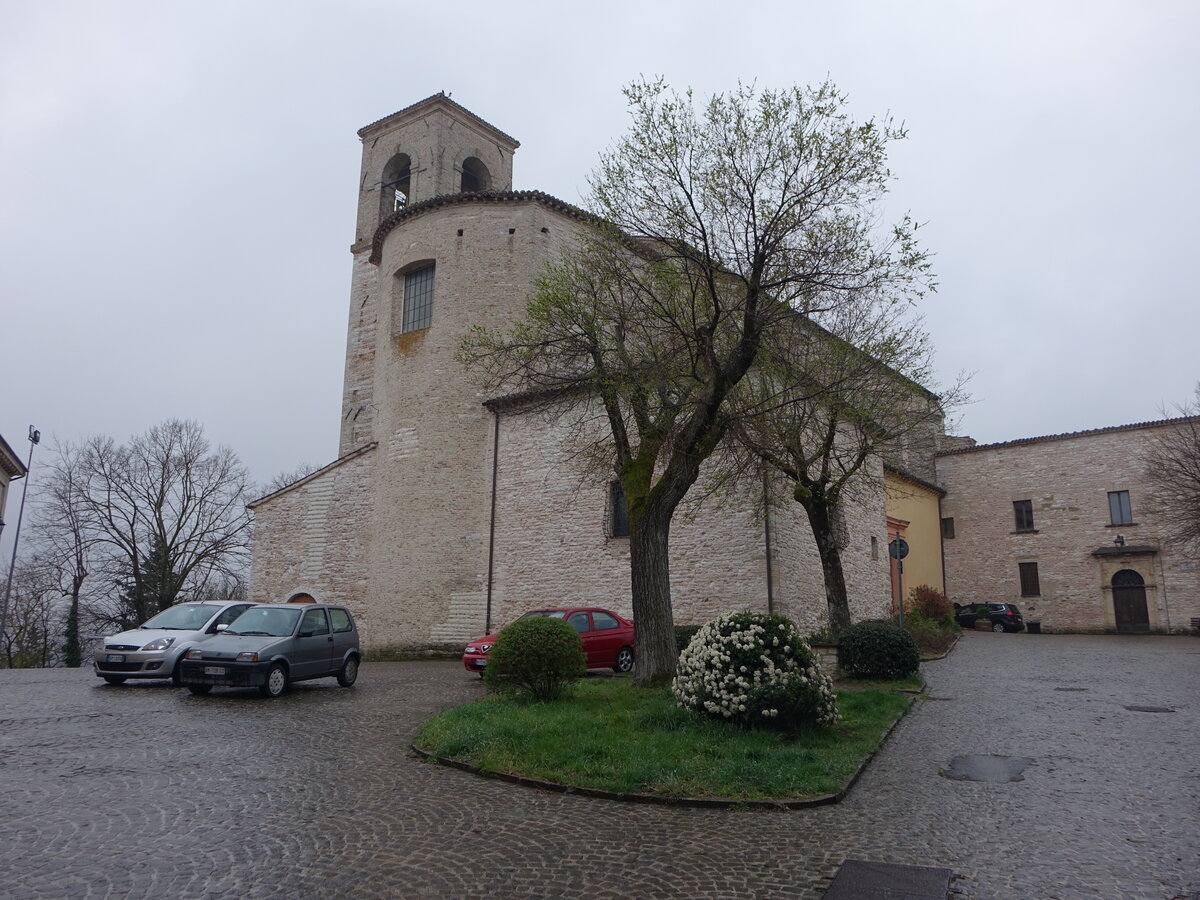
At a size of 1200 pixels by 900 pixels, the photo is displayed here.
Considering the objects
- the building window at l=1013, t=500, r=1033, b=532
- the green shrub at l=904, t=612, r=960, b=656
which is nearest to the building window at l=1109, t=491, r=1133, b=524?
the building window at l=1013, t=500, r=1033, b=532

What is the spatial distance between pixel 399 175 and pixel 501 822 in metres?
30.2

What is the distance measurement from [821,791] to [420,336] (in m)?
20.5

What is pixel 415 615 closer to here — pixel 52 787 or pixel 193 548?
pixel 52 787

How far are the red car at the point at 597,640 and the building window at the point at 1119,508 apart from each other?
83.4 ft

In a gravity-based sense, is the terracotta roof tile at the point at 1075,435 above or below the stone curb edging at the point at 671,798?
above

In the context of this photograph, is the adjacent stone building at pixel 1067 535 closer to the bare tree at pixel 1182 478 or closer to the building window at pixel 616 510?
the bare tree at pixel 1182 478

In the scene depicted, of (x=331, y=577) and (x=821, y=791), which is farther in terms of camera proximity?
(x=331, y=577)

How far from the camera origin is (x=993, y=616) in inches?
1261

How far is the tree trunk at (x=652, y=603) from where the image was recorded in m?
11.4

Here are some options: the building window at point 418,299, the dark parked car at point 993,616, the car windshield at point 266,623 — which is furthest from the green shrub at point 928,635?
the building window at point 418,299

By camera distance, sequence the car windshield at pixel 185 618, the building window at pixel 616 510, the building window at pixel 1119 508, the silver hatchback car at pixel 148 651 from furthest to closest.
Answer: the building window at pixel 1119 508 → the building window at pixel 616 510 → the car windshield at pixel 185 618 → the silver hatchback car at pixel 148 651

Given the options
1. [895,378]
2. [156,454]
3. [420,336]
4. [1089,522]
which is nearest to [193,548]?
[156,454]

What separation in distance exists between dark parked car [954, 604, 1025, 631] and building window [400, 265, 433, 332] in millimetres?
22887

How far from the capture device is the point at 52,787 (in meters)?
6.25
